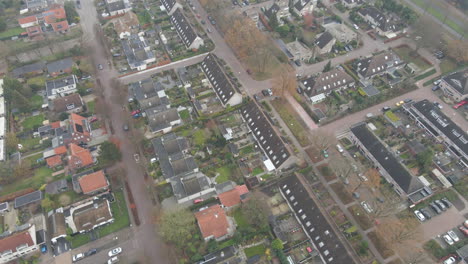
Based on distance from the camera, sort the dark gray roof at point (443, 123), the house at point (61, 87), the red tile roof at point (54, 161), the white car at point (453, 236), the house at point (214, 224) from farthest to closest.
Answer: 1. the house at point (61, 87)
2. the dark gray roof at point (443, 123)
3. the red tile roof at point (54, 161)
4. the white car at point (453, 236)
5. the house at point (214, 224)

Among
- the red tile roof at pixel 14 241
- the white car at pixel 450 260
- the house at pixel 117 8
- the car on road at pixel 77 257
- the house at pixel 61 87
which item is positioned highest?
the house at pixel 117 8

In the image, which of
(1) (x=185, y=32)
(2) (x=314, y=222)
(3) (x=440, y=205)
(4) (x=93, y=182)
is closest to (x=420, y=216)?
(3) (x=440, y=205)

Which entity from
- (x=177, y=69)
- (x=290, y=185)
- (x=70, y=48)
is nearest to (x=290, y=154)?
(x=290, y=185)

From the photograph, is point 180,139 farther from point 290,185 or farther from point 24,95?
point 24,95

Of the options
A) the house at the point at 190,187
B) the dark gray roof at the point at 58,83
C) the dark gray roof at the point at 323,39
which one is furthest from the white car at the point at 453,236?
the dark gray roof at the point at 58,83

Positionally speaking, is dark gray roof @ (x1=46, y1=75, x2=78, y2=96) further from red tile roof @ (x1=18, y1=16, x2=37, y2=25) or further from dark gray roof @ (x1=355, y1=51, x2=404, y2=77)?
dark gray roof @ (x1=355, y1=51, x2=404, y2=77)

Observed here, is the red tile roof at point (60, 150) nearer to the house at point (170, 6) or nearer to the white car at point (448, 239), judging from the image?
the house at point (170, 6)

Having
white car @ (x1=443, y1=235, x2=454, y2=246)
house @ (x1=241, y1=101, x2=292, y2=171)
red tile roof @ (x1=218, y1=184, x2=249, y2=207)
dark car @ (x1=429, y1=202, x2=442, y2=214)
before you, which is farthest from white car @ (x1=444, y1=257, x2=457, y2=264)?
red tile roof @ (x1=218, y1=184, x2=249, y2=207)
